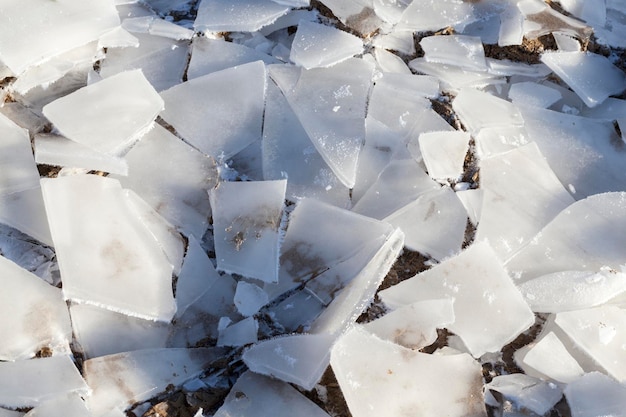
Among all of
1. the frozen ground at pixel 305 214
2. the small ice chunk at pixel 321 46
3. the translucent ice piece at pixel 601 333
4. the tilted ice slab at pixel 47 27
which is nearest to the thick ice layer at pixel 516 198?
the frozen ground at pixel 305 214

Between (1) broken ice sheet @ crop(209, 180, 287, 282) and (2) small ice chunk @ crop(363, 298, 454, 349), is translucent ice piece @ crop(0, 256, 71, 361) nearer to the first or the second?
(1) broken ice sheet @ crop(209, 180, 287, 282)

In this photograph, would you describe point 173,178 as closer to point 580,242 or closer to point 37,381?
point 37,381

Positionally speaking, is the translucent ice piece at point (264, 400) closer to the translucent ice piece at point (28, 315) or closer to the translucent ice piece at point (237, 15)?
the translucent ice piece at point (28, 315)

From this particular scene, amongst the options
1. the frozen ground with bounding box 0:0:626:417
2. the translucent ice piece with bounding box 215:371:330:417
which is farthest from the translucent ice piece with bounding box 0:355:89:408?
the translucent ice piece with bounding box 215:371:330:417

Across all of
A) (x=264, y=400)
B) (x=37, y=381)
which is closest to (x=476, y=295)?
(x=264, y=400)

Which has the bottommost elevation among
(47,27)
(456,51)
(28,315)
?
(28,315)

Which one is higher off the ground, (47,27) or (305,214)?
(47,27)
